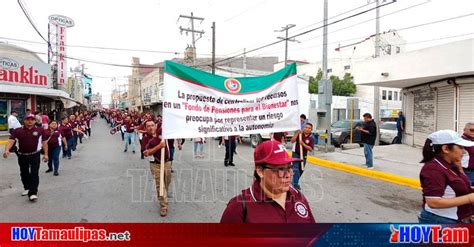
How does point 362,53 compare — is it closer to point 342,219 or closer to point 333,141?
point 333,141

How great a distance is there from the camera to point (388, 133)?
17.4 m

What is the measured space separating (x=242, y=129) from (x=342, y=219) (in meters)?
2.29

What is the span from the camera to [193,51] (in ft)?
90.8

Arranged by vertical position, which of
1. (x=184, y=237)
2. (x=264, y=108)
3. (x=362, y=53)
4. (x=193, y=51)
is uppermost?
(x=362, y=53)

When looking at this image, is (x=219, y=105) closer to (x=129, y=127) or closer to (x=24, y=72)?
(x=129, y=127)

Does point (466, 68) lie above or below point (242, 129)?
above

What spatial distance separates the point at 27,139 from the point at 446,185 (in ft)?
21.8

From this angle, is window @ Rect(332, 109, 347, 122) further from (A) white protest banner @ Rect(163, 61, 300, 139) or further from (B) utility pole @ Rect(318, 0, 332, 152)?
(A) white protest banner @ Rect(163, 61, 300, 139)

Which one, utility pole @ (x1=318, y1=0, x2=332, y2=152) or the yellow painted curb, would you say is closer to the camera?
the yellow painted curb

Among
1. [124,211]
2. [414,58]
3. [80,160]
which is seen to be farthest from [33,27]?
[414,58]

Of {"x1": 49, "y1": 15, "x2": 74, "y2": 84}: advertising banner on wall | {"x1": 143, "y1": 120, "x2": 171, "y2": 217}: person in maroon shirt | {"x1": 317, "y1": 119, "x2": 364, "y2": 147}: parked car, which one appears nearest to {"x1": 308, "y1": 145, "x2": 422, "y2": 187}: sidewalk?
{"x1": 317, "y1": 119, "x2": 364, "y2": 147}: parked car

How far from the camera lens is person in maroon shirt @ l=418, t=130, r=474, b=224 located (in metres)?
2.45

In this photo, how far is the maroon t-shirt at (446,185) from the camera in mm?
2467

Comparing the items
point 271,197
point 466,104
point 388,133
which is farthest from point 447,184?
point 388,133
